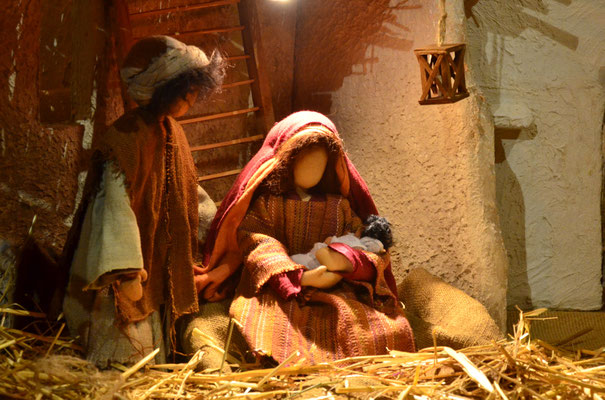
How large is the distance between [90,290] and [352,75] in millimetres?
1620

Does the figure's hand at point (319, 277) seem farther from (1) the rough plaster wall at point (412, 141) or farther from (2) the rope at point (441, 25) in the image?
(2) the rope at point (441, 25)

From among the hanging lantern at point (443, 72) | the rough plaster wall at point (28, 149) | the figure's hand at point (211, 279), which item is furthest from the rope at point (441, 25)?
the rough plaster wall at point (28, 149)

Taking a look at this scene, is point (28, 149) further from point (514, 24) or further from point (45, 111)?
point (514, 24)

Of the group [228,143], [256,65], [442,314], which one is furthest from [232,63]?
[442,314]

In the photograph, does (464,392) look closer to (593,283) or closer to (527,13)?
(593,283)

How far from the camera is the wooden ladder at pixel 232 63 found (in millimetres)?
2979

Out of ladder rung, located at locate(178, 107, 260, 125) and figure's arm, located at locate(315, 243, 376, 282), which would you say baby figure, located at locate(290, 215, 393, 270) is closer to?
figure's arm, located at locate(315, 243, 376, 282)

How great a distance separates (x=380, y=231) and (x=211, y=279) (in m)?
0.67

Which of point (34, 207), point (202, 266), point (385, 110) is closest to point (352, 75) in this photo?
point (385, 110)

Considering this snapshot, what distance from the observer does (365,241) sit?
8.71 feet

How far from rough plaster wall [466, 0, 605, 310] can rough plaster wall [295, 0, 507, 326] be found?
1.46ft

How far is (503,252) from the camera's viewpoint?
3055 mm

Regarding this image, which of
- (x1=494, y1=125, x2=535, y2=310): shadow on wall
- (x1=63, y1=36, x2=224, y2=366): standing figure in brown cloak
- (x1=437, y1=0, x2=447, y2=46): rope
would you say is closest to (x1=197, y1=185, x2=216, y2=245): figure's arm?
(x1=63, y1=36, x2=224, y2=366): standing figure in brown cloak

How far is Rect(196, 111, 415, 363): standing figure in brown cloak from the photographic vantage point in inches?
97.9
